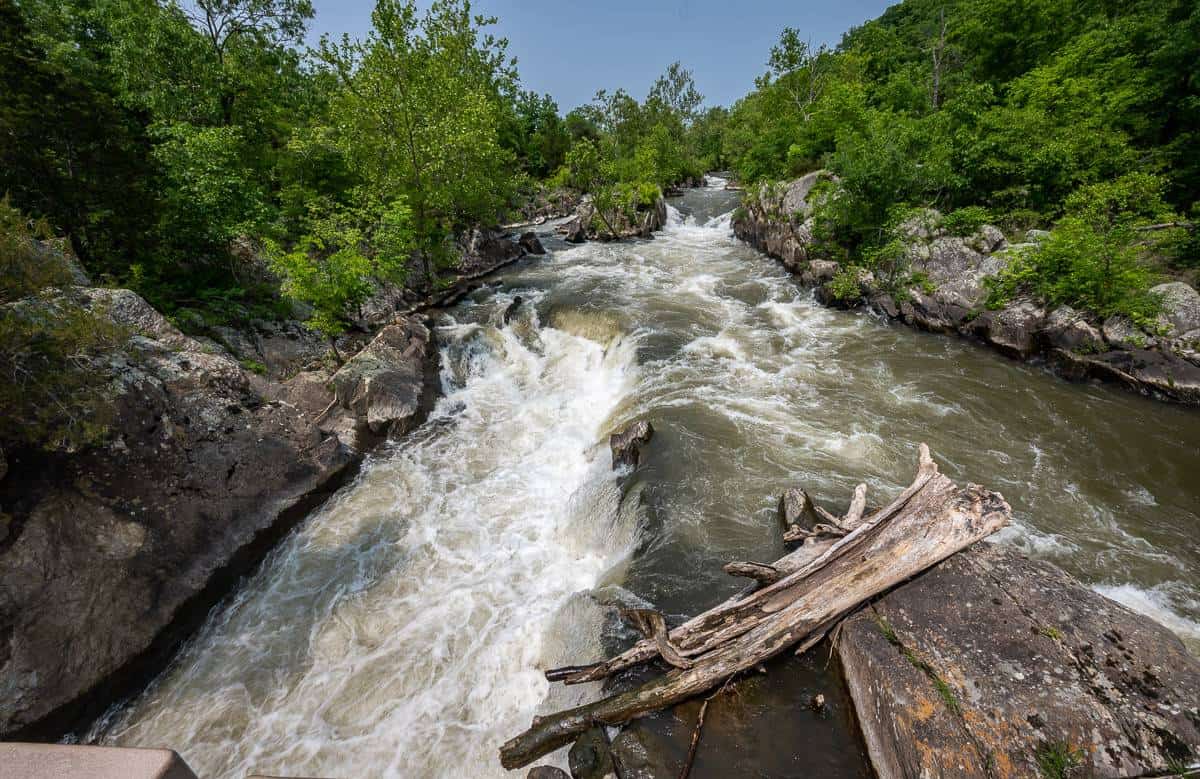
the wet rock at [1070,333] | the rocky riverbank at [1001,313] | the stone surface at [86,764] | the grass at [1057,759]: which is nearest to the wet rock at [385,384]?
the stone surface at [86,764]

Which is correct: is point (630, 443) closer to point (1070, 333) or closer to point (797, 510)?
point (797, 510)

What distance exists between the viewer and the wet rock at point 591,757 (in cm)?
389

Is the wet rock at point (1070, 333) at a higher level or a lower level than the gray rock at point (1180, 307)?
lower

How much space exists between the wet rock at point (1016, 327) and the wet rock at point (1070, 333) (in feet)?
0.78

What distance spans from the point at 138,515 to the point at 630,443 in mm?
7895

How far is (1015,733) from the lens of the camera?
341 cm

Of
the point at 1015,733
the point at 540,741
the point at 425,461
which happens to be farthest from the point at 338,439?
the point at 1015,733

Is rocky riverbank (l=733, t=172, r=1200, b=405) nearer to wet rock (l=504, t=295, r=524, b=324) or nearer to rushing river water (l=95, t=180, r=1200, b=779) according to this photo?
rushing river water (l=95, t=180, r=1200, b=779)

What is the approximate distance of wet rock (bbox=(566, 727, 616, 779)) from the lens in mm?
3888

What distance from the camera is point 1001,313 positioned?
12.7 m

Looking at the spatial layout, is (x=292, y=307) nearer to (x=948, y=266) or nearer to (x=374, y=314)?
(x=374, y=314)

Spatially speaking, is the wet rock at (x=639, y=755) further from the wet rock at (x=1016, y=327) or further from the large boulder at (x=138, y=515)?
the wet rock at (x=1016, y=327)

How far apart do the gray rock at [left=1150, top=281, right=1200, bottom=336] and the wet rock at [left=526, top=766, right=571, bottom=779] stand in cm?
1619

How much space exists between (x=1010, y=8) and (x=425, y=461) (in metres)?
33.9
